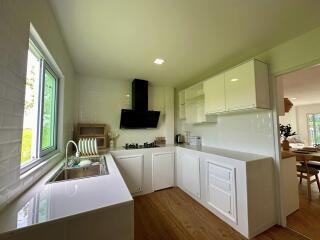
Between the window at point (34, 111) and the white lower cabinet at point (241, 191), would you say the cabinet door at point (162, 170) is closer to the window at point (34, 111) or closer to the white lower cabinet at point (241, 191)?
the white lower cabinet at point (241, 191)

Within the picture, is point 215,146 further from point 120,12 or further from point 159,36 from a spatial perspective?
point 120,12

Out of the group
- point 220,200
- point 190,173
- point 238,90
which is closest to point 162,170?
point 190,173

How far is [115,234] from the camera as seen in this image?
82 centimetres

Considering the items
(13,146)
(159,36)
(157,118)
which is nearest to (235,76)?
(159,36)

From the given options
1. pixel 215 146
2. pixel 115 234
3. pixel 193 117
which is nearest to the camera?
pixel 115 234

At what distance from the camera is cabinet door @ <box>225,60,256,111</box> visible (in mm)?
1841

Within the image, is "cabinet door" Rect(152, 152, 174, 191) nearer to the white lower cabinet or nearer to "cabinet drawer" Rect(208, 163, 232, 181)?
the white lower cabinet

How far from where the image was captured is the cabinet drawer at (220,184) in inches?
73.7

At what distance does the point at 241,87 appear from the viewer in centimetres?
196

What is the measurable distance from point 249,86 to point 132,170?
2.31m

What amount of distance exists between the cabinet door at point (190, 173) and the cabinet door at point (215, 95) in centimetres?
85

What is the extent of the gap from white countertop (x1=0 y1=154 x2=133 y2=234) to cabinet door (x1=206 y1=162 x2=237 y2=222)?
139 cm

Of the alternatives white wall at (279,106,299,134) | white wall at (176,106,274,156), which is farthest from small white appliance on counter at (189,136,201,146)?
white wall at (279,106,299,134)

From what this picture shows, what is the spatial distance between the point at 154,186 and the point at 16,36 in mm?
2815
